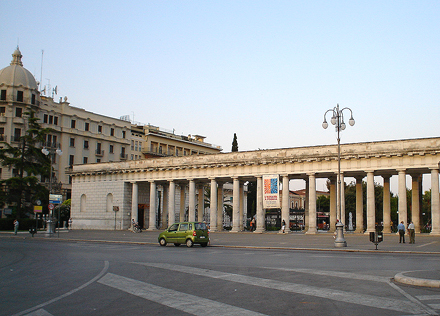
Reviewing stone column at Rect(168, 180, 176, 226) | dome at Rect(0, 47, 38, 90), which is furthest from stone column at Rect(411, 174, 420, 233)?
dome at Rect(0, 47, 38, 90)

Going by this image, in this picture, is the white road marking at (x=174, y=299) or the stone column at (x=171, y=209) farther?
the stone column at (x=171, y=209)

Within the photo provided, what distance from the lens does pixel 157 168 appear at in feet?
210

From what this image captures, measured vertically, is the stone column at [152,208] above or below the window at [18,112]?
below

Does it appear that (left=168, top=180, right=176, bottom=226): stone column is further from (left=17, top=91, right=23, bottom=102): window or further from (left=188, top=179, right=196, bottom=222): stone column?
(left=17, top=91, right=23, bottom=102): window

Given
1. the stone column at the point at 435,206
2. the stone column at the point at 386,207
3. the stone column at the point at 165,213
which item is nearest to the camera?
the stone column at the point at 435,206

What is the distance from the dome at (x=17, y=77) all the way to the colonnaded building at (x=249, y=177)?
20764 millimetres

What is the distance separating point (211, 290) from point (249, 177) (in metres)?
46.1

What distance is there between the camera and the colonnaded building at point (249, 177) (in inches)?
1822

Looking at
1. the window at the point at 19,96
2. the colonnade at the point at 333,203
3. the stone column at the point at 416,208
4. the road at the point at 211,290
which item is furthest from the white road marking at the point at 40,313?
the window at the point at 19,96

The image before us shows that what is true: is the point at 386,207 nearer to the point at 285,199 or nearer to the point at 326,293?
the point at 285,199

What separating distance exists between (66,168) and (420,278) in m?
79.7

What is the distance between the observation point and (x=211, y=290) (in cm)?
1202

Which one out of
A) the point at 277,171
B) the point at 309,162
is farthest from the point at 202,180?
the point at 309,162

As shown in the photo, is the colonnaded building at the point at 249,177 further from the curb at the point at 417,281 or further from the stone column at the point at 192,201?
the curb at the point at 417,281
